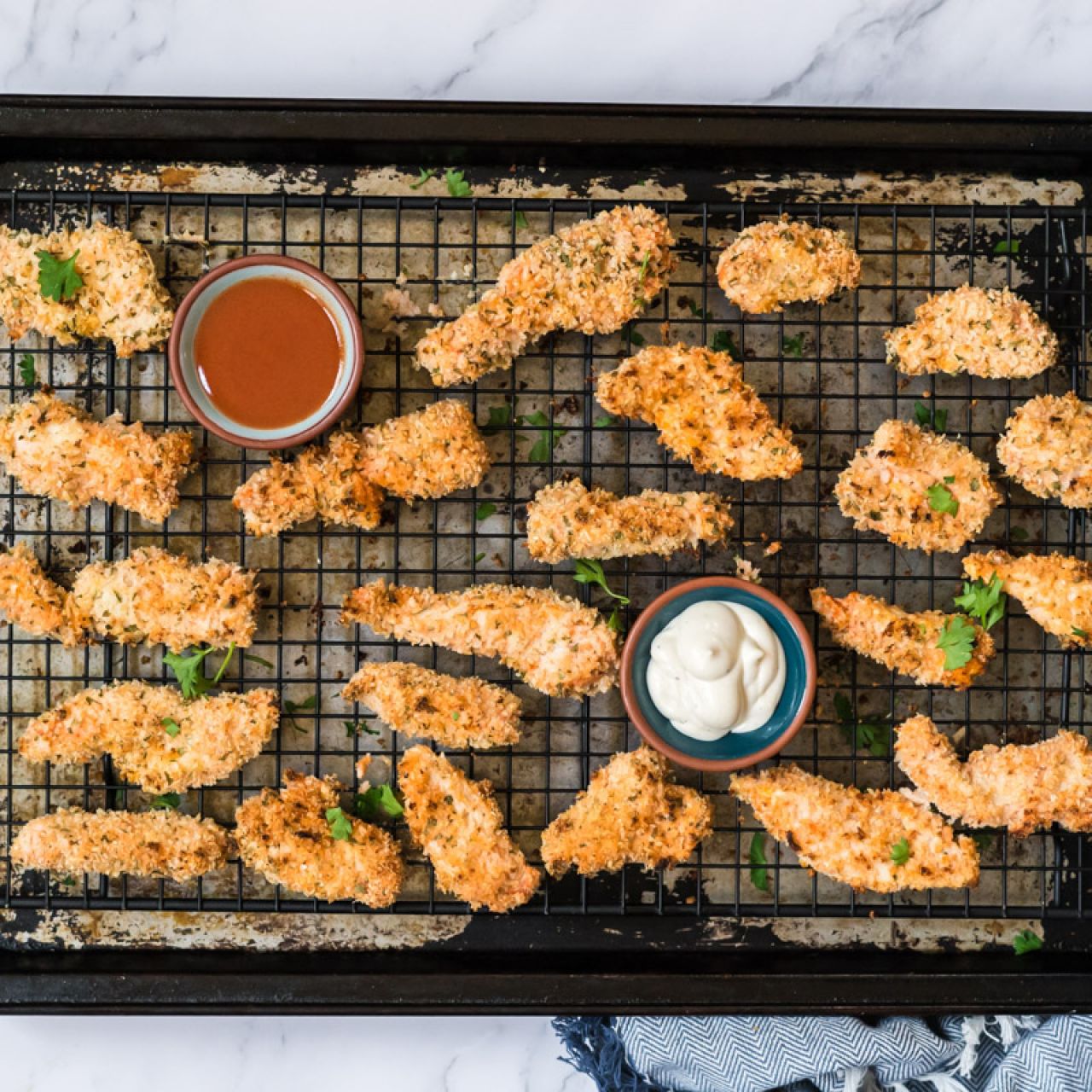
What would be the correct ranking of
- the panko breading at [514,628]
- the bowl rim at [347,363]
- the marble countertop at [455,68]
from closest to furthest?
1. the bowl rim at [347,363]
2. the panko breading at [514,628]
3. the marble countertop at [455,68]

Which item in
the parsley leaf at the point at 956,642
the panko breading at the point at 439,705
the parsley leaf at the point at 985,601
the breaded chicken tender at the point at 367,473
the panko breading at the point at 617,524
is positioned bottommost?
the panko breading at the point at 439,705

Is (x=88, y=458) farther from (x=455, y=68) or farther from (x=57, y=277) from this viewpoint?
(x=455, y=68)

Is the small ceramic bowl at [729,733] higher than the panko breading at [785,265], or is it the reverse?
the panko breading at [785,265]

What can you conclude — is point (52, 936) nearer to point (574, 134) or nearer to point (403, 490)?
point (403, 490)

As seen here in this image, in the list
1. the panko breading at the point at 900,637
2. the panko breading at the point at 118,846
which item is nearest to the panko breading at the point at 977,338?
the panko breading at the point at 900,637

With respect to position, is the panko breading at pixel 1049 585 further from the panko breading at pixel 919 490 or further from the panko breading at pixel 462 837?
the panko breading at pixel 462 837

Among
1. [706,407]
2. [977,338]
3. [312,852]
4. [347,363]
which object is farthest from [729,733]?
[347,363]

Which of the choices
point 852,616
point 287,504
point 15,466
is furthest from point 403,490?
point 852,616
